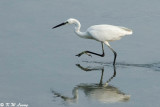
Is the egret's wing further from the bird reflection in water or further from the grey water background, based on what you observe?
the bird reflection in water

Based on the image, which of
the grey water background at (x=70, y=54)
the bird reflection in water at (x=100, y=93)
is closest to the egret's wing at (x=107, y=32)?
the grey water background at (x=70, y=54)

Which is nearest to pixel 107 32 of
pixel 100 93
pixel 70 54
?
pixel 70 54

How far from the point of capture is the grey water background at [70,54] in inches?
471

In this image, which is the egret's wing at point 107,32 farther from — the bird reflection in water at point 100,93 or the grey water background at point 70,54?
the bird reflection in water at point 100,93

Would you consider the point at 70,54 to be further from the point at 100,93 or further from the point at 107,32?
the point at 100,93

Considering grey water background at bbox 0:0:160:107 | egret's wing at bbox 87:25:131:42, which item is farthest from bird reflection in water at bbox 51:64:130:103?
egret's wing at bbox 87:25:131:42

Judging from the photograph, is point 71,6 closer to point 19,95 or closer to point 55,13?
point 55,13

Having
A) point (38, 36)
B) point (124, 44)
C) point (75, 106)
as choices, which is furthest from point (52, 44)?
point (75, 106)

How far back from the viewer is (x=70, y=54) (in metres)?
15.0

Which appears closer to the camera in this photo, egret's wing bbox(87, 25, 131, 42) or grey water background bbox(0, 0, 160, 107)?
grey water background bbox(0, 0, 160, 107)

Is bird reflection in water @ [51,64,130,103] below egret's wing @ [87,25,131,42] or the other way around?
below

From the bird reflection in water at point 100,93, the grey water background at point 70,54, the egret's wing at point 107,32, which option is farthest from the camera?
the egret's wing at point 107,32

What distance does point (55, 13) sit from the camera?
722 inches

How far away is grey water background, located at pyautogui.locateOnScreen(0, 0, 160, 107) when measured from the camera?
39.2ft
